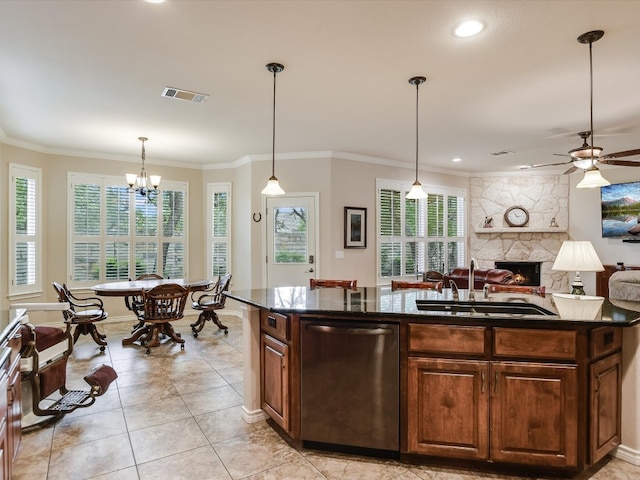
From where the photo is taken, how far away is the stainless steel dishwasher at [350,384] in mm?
2289

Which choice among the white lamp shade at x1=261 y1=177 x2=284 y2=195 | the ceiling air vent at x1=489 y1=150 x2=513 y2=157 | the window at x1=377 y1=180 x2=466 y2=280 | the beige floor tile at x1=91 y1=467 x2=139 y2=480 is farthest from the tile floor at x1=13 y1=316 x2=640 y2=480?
the ceiling air vent at x1=489 y1=150 x2=513 y2=157

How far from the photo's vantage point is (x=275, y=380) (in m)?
2.63

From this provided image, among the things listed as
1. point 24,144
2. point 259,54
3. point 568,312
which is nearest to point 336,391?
point 568,312

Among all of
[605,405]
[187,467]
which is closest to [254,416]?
[187,467]

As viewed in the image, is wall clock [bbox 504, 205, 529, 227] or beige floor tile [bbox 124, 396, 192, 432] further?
wall clock [bbox 504, 205, 529, 227]

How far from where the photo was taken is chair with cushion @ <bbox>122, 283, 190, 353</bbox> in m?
4.54

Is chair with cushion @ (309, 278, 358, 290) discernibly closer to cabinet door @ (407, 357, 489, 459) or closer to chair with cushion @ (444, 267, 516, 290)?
cabinet door @ (407, 357, 489, 459)

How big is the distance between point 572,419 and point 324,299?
1.67m

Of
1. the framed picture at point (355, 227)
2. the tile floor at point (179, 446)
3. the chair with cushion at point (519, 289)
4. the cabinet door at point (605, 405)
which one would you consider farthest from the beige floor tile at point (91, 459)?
the framed picture at point (355, 227)

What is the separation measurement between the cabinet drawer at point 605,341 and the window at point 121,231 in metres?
5.92

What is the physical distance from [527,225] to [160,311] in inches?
281

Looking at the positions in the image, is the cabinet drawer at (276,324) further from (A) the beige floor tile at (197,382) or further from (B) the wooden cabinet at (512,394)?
(A) the beige floor tile at (197,382)

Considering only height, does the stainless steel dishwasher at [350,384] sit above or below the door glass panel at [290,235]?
below

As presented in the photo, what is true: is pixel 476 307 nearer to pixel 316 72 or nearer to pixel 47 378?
pixel 316 72
